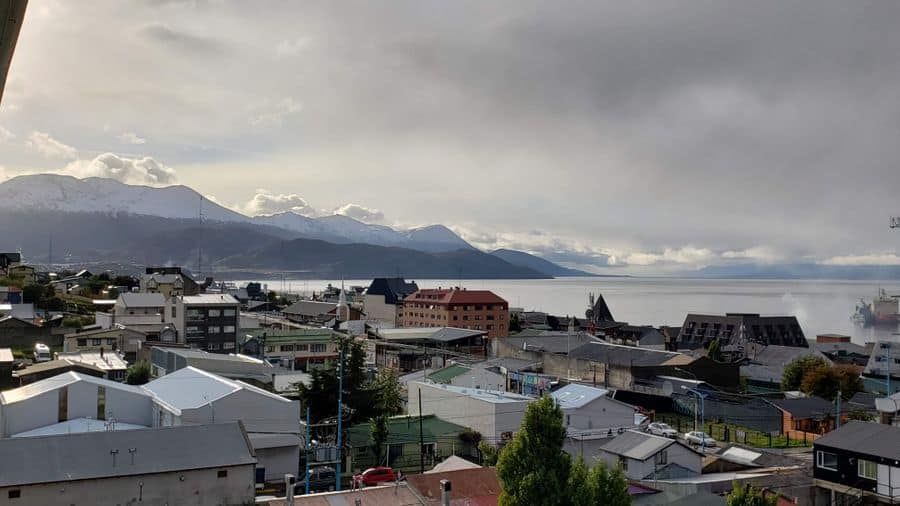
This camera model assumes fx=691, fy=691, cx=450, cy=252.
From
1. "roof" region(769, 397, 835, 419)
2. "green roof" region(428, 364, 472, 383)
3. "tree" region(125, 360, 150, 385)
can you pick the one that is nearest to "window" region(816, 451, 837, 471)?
"roof" region(769, 397, 835, 419)

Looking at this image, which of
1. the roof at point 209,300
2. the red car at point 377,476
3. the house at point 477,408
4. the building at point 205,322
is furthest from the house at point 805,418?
the roof at point 209,300

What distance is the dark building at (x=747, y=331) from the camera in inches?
1847

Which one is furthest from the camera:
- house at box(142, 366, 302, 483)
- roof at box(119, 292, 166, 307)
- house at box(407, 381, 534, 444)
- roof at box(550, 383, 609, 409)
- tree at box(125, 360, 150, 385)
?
roof at box(119, 292, 166, 307)

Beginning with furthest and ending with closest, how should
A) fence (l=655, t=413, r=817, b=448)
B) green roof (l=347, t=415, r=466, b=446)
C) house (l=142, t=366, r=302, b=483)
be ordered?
fence (l=655, t=413, r=817, b=448)
green roof (l=347, t=415, r=466, b=446)
house (l=142, t=366, r=302, b=483)

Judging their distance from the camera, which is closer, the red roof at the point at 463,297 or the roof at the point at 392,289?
the red roof at the point at 463,297

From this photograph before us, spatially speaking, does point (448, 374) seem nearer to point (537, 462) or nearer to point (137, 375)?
point (137, 375)

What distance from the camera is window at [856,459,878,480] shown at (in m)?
13.6

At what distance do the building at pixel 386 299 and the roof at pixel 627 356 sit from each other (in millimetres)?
35841

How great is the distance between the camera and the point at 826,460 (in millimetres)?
14484

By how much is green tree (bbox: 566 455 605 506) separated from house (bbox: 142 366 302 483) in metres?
8.88

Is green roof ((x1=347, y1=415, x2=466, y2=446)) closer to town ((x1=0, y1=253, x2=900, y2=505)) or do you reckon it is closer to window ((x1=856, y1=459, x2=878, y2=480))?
town ((x1=0, y1=253, x2=900, y2=505))

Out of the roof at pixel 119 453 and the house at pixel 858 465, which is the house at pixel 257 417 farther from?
the house at pixel 858 465

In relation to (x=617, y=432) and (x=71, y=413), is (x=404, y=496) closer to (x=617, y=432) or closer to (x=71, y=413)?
(x=617, y=432)

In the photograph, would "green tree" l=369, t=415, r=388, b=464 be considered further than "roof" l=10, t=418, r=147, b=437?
Yes
